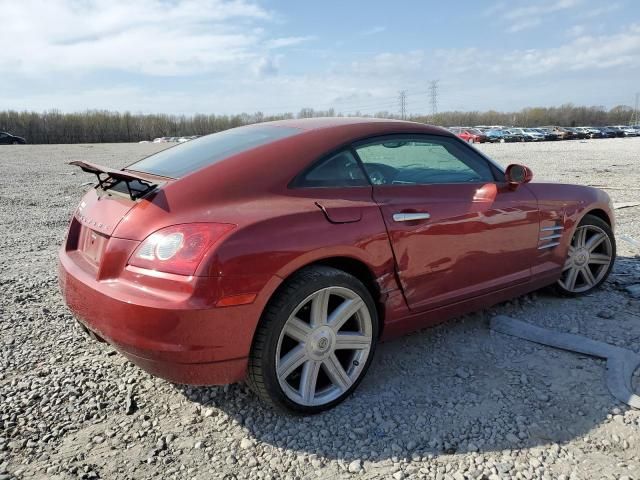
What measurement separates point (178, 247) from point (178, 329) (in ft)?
1.19

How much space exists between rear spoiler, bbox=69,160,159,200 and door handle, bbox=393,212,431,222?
1.29m

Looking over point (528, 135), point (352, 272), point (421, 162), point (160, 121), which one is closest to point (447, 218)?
point (421, 162)

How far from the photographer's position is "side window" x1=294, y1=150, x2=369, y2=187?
9.20 ft

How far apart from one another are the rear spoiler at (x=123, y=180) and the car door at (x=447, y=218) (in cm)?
120

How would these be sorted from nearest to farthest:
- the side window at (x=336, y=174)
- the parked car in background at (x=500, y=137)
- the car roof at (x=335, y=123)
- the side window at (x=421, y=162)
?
the side window at (x=336, y=174), the side window at (x=421, y=162), the car roof at (x=335, y=123), the parked car in background at (x=500, y=137)

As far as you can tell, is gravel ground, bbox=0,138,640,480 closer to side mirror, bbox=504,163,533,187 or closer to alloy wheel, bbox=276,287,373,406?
alloy wheel, bbox=276,287,373,406

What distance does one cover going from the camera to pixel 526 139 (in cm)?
4994

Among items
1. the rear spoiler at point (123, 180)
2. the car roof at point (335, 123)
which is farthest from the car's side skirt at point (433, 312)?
the rear spoiler at point (123, 180)

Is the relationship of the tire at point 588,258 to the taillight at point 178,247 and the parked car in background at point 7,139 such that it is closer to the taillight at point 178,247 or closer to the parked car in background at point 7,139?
the taillight at point 178,247

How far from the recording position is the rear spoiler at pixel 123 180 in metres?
2.63

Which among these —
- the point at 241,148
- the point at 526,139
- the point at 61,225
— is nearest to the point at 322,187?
the point at 241,148

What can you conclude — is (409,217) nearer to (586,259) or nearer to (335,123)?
(335,123)

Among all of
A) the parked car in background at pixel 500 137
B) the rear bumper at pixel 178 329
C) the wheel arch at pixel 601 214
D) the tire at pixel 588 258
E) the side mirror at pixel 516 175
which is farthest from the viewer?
the parked car in background at pixel 500 137

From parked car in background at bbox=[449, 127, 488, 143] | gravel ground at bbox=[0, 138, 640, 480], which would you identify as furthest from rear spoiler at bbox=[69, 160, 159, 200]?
parked car in background at bbox=[449, 127, 488, 143]
